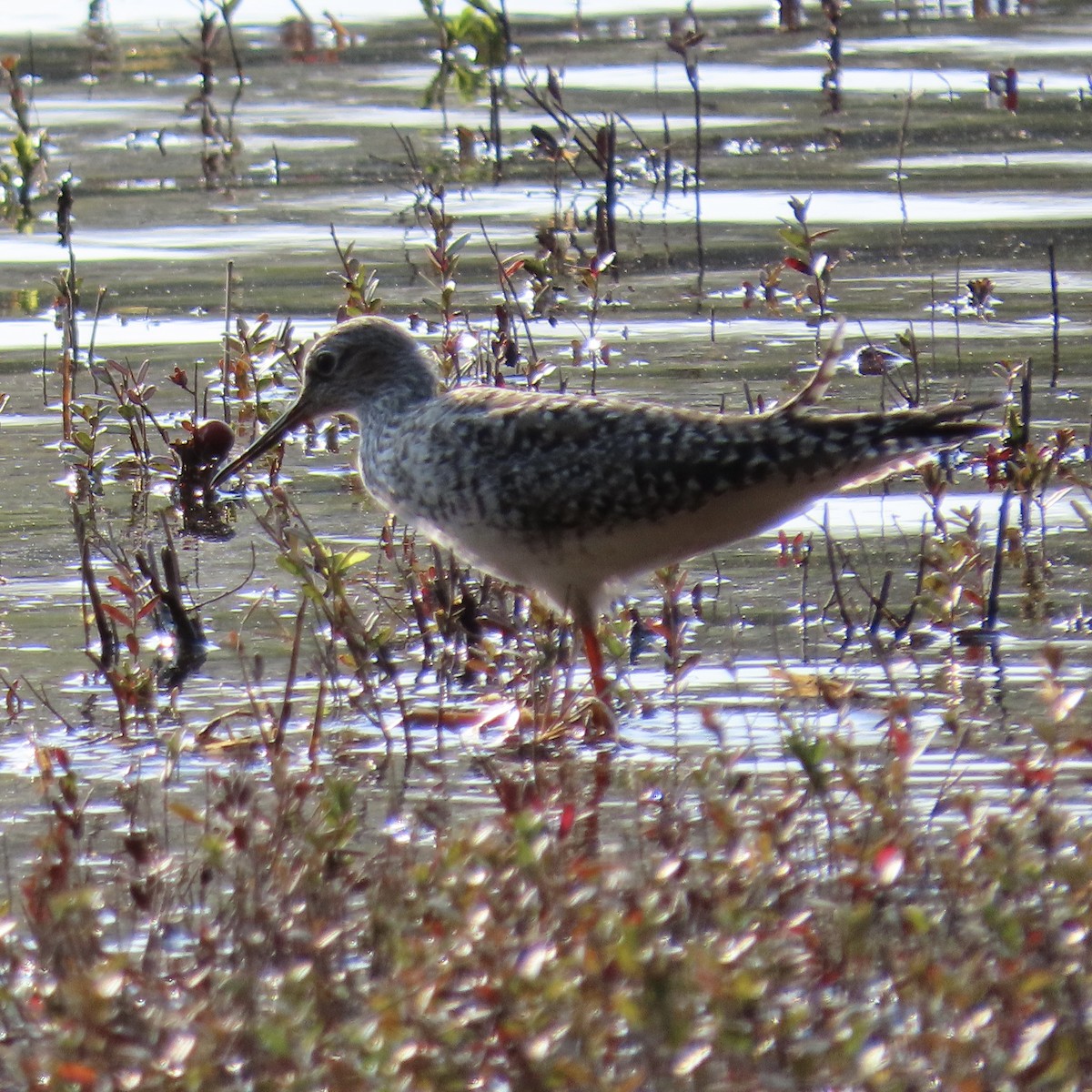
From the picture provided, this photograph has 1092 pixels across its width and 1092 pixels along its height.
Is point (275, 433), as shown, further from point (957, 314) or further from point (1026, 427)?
point (957, 314)

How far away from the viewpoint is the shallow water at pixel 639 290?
21.1ft

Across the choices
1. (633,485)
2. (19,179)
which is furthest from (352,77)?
(633,485)

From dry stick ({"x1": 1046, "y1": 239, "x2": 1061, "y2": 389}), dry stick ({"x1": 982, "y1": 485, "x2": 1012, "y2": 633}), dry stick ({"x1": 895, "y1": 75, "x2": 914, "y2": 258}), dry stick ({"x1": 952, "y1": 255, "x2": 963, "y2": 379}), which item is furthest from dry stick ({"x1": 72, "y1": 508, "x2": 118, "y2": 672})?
dry stick ({"x1": 895, "y1": 75, "x2": 914, "y2": 258})

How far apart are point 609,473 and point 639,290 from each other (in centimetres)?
485

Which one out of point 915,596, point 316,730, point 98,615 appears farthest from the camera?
point 915,596

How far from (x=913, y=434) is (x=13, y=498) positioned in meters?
3.71

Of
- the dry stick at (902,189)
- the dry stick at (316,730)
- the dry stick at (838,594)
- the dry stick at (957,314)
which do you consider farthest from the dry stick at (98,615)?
the dry stick at (902,189)

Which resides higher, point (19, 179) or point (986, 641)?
point (19, 179)

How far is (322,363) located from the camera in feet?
24.7

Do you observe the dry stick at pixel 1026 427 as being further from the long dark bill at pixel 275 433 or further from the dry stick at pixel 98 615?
the dry stick at pixel 98 615

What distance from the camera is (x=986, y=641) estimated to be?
6.72m

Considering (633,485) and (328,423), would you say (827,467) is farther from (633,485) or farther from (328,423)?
(328,423)

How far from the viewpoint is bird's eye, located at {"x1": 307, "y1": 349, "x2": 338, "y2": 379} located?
24.6 ft

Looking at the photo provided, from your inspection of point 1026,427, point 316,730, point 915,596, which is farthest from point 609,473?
point 1026,427
